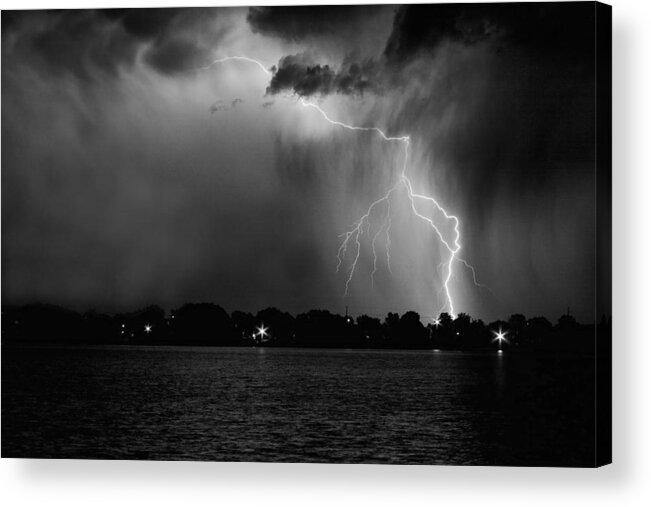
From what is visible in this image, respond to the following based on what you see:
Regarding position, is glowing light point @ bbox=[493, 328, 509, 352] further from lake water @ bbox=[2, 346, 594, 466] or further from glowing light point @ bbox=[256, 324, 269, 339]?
glowing light point @ bbox=[256, 324, 269, 339]

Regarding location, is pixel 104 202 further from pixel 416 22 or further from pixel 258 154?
pixel 416 22

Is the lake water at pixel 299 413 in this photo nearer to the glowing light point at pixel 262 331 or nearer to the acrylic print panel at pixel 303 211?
the acrylic print panel at pixel 303 211

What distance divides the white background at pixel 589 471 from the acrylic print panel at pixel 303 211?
0.16 m

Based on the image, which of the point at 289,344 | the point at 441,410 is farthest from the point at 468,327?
the point at 289,344

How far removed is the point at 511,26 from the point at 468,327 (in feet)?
8.60

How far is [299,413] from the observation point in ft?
41.9

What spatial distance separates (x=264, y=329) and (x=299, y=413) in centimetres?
103

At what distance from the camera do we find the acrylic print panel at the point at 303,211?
12578 millimetres

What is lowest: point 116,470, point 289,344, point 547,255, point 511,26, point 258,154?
point 116,470

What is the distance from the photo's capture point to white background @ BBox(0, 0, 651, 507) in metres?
12.3

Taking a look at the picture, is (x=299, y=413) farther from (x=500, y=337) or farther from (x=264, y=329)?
(x=500, y=337)

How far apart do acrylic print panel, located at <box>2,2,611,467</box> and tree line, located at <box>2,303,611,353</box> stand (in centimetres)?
3

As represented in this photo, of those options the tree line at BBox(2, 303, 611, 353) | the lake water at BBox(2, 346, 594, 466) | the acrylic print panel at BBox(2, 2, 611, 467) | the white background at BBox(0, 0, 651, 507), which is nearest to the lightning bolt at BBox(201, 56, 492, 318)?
the acrylic print panel at BBox(2, 2, 611, 467)

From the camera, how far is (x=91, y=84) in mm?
13078
